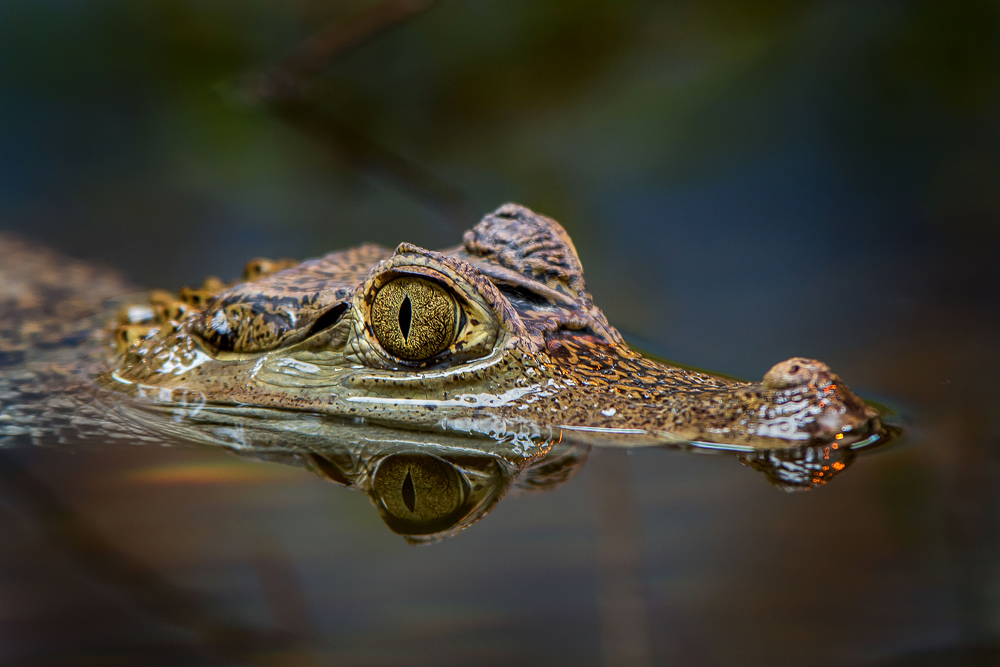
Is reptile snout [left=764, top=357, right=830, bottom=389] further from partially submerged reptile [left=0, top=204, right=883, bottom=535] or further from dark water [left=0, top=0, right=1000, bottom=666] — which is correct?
dark water [left=0, top=0, right=1000, bottom=666]

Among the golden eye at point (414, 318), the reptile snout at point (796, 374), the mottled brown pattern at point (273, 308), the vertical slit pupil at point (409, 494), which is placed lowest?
the vertical slit pupil at point (409, 494)

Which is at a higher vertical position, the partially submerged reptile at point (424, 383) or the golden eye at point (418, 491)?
the partially submerged reptile at point (424, 383)

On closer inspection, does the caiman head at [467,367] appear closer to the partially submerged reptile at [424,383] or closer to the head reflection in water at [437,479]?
the partially submerged reptile at [424,383]

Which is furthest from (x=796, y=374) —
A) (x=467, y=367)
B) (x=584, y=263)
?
(x=584, y=263)

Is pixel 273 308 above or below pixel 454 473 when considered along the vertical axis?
above

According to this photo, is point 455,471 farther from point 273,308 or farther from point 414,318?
point 273,308

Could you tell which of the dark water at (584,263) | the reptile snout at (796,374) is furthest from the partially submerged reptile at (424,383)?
the dark water at (584,263)

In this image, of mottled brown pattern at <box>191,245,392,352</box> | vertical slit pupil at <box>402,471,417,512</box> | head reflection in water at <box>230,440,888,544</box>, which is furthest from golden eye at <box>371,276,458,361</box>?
vertical slit pupil at <box>402,471,417,512</box>

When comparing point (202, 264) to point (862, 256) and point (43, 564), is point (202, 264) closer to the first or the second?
point (43, 564)

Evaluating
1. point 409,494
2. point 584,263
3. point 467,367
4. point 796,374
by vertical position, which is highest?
point 584,263
